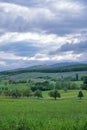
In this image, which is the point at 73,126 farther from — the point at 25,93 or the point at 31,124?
the point at 25,93

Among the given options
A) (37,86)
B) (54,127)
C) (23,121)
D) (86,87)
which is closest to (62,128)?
(54,127)

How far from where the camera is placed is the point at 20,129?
22.2 metres

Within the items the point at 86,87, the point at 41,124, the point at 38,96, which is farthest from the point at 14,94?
the point at 41,124

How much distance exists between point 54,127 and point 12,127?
2722mm

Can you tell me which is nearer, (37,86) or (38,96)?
(38,96)

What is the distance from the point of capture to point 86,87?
143500 millimetres

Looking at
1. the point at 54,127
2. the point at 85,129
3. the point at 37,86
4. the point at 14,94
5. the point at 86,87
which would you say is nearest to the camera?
the point at 85,129

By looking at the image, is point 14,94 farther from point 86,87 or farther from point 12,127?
point 12,127

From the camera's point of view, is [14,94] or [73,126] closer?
[73,126]

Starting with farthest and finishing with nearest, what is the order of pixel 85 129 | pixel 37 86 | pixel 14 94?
pixel 37 86
pixel 14 94
pixel 85 129

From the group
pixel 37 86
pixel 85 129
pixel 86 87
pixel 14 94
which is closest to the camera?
pixel 85 129

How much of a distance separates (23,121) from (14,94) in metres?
108

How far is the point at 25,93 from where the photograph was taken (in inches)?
5241

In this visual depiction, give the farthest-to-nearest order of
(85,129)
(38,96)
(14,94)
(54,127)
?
1. (14,94)
2. (38,96)
3. (54,127)
4. (85,129)
